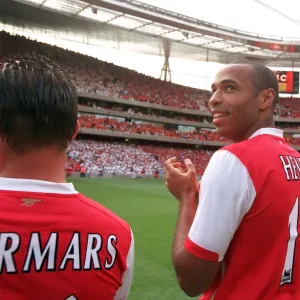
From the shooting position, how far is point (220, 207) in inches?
62.3

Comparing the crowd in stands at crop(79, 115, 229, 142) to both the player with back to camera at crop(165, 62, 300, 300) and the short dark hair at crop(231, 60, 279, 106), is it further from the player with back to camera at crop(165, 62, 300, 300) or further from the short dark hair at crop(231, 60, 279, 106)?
the player with back to camera at crop(165, 62, 300, 300)

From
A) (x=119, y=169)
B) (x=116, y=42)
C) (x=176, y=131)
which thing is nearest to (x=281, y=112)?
(x=176, y=131)

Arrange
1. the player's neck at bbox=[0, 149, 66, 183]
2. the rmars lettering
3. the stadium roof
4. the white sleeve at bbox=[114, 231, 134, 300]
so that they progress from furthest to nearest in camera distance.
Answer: the stadium roof, the white sleeve at bbox=[114, 231, 134, 300], the player's neck at bbox=[0, 149, 66, 183], the rmars lettering

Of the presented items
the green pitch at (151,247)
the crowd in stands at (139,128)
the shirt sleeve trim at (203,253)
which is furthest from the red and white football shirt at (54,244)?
the crowd in stands at (139,128)

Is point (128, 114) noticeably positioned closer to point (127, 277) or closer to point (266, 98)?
point (266, 98)

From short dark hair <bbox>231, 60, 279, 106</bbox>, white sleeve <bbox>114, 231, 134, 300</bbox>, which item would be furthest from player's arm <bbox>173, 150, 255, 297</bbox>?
short dark hair <bbox>231, 60, 279, 106</bbox>

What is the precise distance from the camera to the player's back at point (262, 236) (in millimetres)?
1648

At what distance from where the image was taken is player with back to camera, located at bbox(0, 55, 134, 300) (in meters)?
1.24

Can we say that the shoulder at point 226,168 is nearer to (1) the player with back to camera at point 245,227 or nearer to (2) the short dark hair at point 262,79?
(1) the player with back to camera at point 245,227

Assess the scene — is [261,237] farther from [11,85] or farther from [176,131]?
[176,131]

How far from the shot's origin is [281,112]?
192 feet

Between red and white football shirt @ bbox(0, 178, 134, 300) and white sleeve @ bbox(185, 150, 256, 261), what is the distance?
371 millimetres

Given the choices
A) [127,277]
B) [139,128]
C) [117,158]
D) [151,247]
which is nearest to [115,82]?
[139,128]

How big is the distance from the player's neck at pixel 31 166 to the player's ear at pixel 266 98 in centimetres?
113
